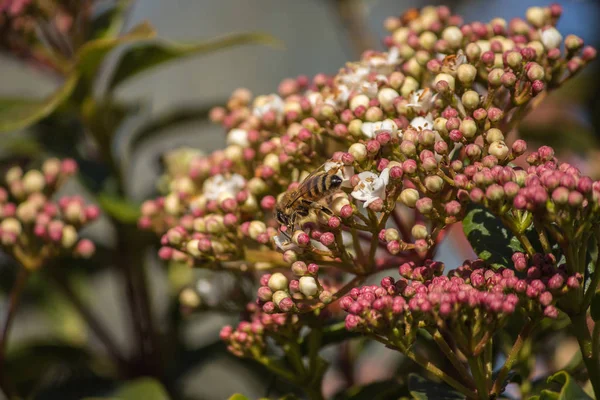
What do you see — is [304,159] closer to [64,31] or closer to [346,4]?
[64,31]

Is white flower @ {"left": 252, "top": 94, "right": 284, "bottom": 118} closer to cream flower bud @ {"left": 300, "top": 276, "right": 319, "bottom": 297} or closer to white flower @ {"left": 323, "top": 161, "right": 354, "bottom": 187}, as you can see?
white flower @ {"left": 323, "top": 161, "right": 354, "bottom": 187}

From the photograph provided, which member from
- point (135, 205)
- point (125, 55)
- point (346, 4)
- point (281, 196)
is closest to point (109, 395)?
point (135, 205)

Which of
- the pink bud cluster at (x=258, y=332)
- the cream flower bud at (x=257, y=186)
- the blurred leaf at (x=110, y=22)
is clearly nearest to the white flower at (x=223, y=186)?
the cream flower bud at (x=257, y=186)

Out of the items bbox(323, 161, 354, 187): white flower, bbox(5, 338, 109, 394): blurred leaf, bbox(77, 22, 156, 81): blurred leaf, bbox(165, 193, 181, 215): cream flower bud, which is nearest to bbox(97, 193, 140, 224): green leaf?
bbox(165, 193, 181, 215): cream flower bud

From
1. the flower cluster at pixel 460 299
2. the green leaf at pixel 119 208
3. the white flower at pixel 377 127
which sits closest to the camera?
the flower cluster at pixel 460 299

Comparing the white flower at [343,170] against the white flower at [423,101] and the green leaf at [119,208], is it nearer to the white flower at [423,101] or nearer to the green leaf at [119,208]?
the white flower at [423,101]

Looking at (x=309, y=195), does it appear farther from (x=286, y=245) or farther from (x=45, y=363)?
(x=45, y=363)

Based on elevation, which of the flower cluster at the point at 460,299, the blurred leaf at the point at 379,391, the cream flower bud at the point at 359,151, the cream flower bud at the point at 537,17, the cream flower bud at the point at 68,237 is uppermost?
the cream flower bud at the point at 537,17

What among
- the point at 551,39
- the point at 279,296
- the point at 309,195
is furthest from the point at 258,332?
the point at 551,39
